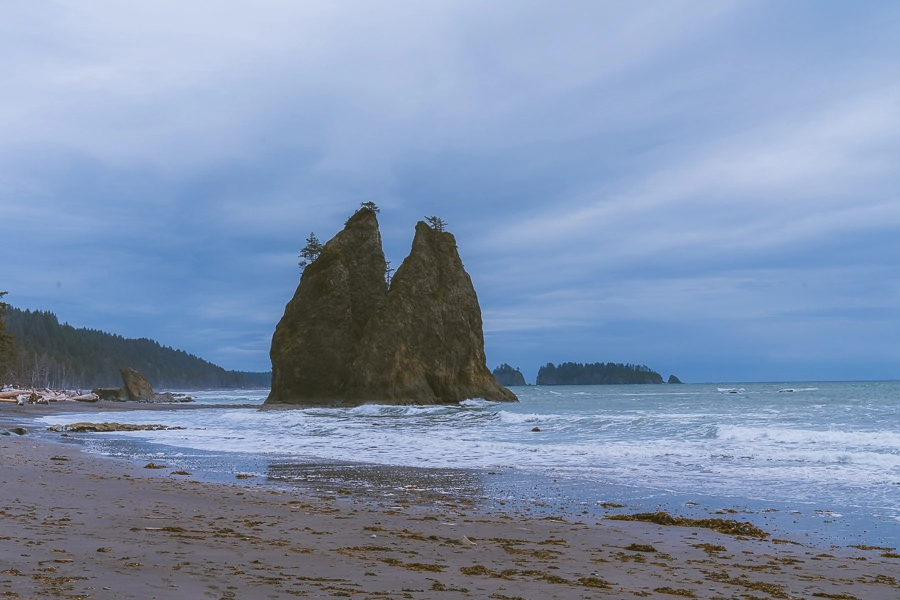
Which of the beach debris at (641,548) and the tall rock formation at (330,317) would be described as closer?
the beach debris at (641,548)

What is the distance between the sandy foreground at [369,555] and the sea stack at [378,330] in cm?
4327

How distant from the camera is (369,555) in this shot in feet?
21.5

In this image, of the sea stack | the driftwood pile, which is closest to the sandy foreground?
the sea stack

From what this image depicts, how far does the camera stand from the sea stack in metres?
54.6

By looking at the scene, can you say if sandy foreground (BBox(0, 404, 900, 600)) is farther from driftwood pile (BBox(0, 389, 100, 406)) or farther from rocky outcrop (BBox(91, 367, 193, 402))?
rocky outcrop (BBox(91, 367, 193, 402))

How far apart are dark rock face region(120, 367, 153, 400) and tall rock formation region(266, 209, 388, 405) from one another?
26.7 m

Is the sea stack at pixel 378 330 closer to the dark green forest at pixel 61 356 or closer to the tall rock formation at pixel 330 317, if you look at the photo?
the tall rock formation at pixel 330 317

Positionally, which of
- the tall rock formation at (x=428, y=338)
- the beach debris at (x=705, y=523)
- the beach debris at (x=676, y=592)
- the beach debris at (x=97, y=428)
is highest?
the tall rock formation at (x=428, y=338)

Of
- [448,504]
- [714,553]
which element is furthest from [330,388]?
[714,553]

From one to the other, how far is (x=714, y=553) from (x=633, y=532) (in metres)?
1.34

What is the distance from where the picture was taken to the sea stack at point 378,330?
179 feet

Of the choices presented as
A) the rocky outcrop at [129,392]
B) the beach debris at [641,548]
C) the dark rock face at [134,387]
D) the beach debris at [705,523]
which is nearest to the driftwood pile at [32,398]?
the rocky outcrop at [129,392]

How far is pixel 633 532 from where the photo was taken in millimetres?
8492

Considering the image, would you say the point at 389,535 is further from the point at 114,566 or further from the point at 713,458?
the point at 713,458
